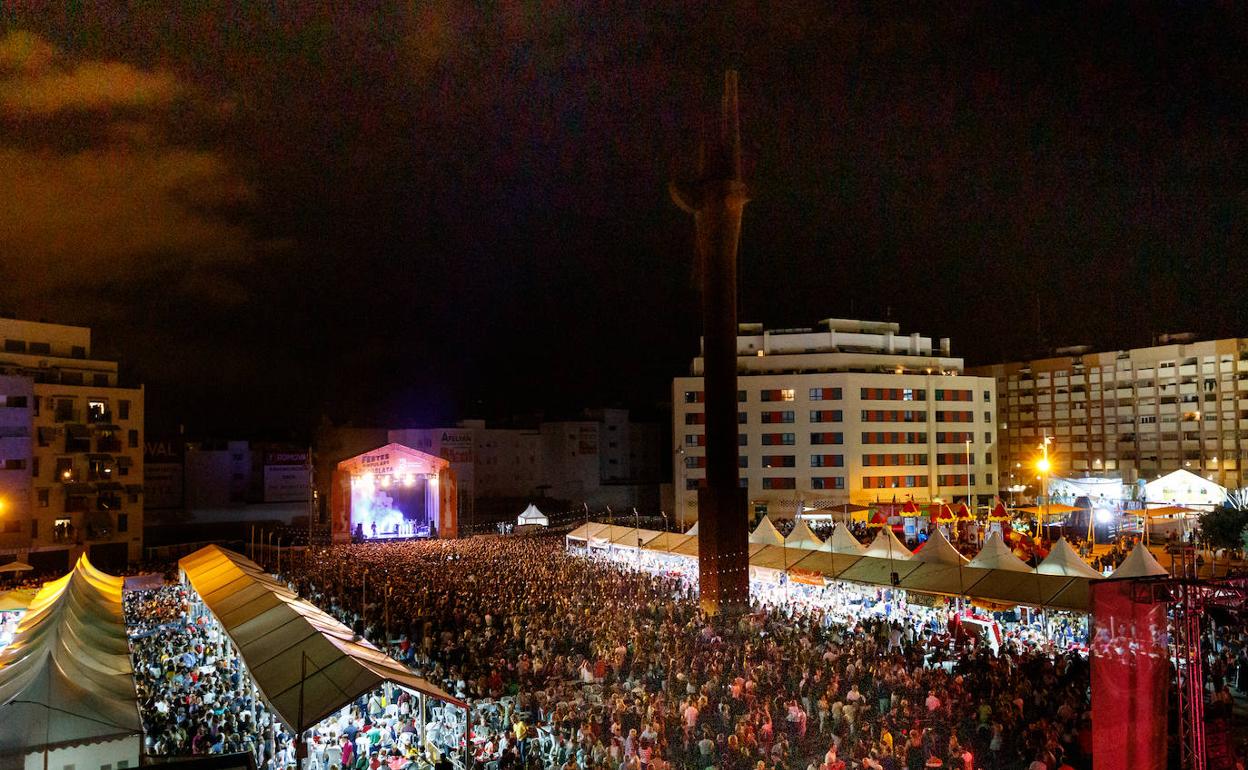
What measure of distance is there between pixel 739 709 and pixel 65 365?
41567mm

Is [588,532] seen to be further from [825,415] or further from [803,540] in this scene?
[825,415]

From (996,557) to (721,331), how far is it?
10020 millimetres

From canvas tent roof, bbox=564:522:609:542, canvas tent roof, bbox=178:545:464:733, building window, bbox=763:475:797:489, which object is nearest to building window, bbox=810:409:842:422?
building window, bbox=763:475:797:489

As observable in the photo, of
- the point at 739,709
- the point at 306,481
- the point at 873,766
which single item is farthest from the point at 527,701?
the point at 306,481

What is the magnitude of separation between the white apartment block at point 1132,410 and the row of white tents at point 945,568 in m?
51.2

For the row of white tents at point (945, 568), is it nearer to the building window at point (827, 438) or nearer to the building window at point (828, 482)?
the building window at point (828, 482)

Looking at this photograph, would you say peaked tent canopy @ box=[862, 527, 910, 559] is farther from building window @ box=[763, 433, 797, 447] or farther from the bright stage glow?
building window @ box=[763, 433, 797, 447]

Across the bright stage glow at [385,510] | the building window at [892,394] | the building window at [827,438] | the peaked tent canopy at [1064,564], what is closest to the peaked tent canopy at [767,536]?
the peaked tent canopy at [1064,564]

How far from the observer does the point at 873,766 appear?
10703 millimetres

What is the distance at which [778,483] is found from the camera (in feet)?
189

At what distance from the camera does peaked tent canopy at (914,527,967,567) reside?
23.6 meters

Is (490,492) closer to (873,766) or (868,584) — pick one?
(868,584)

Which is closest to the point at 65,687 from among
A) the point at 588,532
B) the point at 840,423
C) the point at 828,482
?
the point at 588,532

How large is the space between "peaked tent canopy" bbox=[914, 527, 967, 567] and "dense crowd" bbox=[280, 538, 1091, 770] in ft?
5.86
